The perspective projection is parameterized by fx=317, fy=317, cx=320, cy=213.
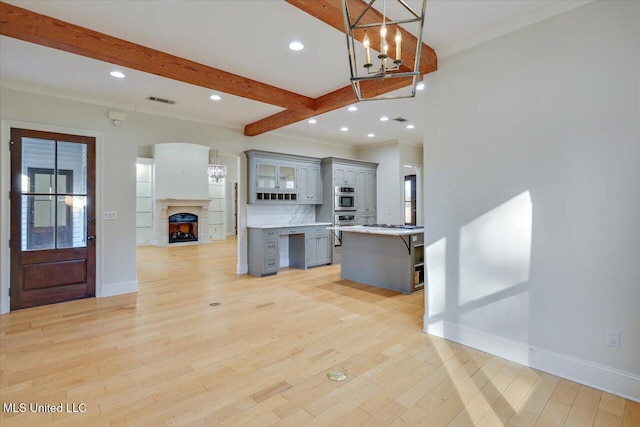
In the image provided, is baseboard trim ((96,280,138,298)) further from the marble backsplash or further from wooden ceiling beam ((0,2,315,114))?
wooden ceiling beam ((0,2,315,114))

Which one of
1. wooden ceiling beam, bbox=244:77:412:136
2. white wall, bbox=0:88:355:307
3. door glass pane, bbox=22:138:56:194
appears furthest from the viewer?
door glass pane, bbox=22:138:56:194

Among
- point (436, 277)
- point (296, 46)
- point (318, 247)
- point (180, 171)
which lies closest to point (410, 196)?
point (318, 247)

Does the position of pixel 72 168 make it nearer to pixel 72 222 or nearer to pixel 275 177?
pixel 72 222

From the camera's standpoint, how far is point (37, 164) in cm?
424

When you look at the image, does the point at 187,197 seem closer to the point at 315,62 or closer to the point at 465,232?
the point at 315,62

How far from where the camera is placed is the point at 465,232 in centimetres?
301

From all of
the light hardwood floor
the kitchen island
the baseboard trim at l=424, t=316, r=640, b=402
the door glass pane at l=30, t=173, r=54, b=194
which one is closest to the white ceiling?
the door glass pane at l=30, t=173, r=54, b=194

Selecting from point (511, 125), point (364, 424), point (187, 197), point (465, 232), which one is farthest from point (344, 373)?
point (187, 197)

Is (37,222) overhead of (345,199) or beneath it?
beneath

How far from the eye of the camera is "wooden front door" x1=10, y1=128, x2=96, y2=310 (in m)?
4.11

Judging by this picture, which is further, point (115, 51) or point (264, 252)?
point (264, 252)

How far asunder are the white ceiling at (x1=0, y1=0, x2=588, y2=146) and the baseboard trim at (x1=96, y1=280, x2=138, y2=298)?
8.77 ft

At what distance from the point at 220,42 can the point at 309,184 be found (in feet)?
13.6

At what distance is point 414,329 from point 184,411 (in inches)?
90.4
